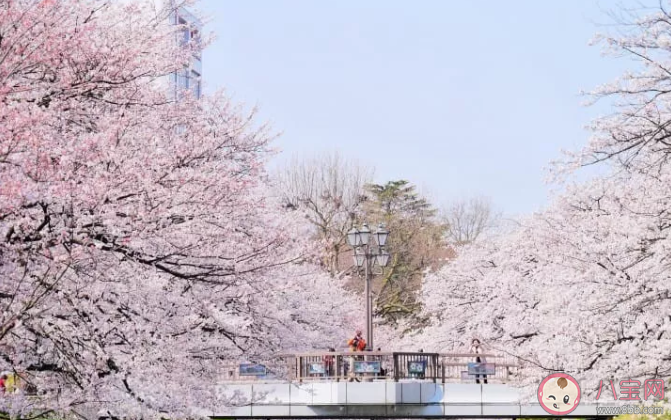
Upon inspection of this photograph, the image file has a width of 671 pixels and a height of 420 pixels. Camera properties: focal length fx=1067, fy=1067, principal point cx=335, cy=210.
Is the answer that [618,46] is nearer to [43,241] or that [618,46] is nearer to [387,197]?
[43,241]

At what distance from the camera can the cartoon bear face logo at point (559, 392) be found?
69.5ft

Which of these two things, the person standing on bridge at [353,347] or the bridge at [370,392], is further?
the person standing on bridge at [353,347]

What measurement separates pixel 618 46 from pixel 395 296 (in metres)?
36.6

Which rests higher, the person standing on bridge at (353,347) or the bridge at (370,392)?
the person standing on bridge at (353,347)

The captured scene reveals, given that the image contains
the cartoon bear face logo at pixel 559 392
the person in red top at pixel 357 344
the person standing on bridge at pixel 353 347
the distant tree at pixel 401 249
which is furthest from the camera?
the distant tree at pixel 401 249

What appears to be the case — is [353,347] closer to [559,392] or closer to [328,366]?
[328,366]

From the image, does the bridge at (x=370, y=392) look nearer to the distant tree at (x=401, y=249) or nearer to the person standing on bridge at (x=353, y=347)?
the person standing on bridge at (x=353, y=347)

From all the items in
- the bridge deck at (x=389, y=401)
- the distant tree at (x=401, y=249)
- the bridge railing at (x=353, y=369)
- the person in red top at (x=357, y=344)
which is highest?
the distant tree at (x=401, y=249)

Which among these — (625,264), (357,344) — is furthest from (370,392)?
(625,264)

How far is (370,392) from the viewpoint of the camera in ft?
98.4

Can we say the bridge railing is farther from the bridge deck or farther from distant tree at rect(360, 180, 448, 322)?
distant tree at rect(360, 180, 448, 322)

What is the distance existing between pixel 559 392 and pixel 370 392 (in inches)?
299

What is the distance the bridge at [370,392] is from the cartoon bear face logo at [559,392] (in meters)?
3.43

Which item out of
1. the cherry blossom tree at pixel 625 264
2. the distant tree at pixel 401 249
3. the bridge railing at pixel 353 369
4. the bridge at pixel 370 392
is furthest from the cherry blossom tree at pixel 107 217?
the distant tree at pixel 401 249
